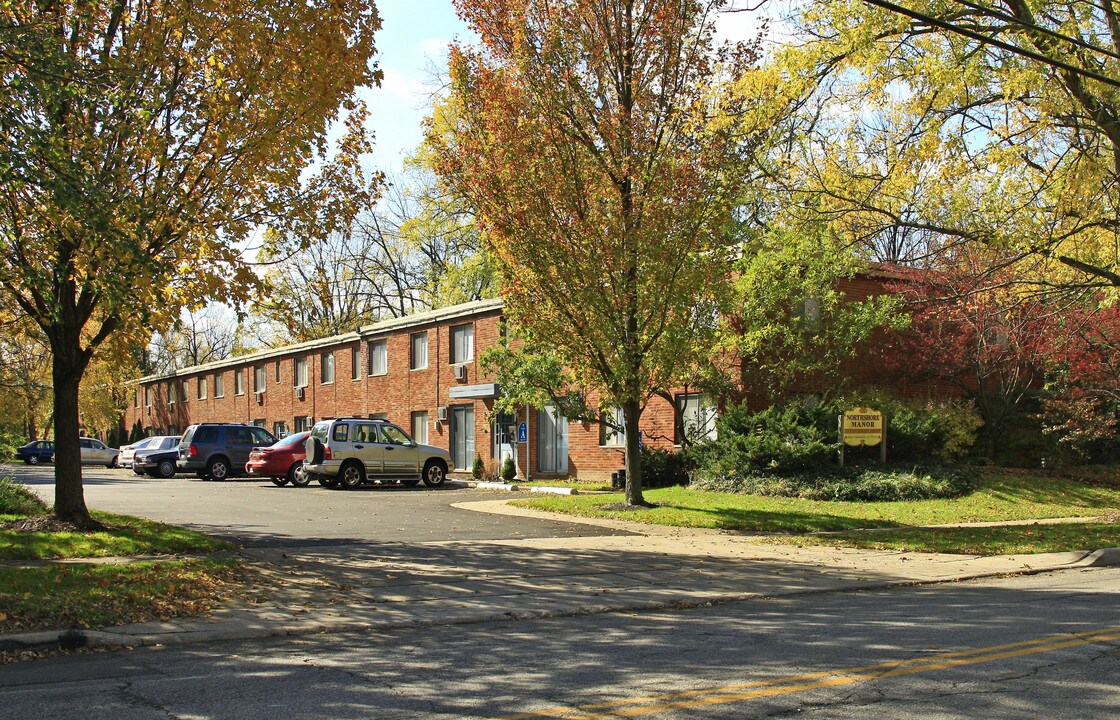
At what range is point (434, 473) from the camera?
29156mm

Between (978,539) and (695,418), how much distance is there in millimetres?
10605

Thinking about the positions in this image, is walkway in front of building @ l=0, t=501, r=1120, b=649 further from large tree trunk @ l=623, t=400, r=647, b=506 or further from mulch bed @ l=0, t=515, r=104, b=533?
large tree trunk @ l=623, t=400, r=647, b=506

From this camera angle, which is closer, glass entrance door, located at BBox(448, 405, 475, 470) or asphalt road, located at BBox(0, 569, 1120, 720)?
asphalt road, located at BBox(0, 569, 1120, 720)

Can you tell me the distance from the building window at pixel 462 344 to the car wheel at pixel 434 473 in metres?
5.31

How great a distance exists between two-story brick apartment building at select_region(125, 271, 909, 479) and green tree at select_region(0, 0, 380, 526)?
35.1 feet

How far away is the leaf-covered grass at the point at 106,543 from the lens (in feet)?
40.9

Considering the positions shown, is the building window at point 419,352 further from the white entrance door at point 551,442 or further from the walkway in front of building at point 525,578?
the walkway in front of building at point 525,578

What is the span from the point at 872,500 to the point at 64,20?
17074 mm

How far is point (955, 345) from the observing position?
80.0 feet

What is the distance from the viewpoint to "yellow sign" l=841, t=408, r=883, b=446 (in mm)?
21672

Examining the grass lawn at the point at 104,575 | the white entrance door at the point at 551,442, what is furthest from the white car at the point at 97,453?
the grass lawn at the point at 104,575

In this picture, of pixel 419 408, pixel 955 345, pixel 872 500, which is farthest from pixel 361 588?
pixel 419 408

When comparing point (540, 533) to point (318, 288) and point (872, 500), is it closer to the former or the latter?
point (318, 288)

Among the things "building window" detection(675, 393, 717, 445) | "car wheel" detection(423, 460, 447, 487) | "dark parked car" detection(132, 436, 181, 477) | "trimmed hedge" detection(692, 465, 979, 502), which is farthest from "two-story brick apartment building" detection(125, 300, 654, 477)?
"dark parked car" detection(132, 436, 181, 477)
